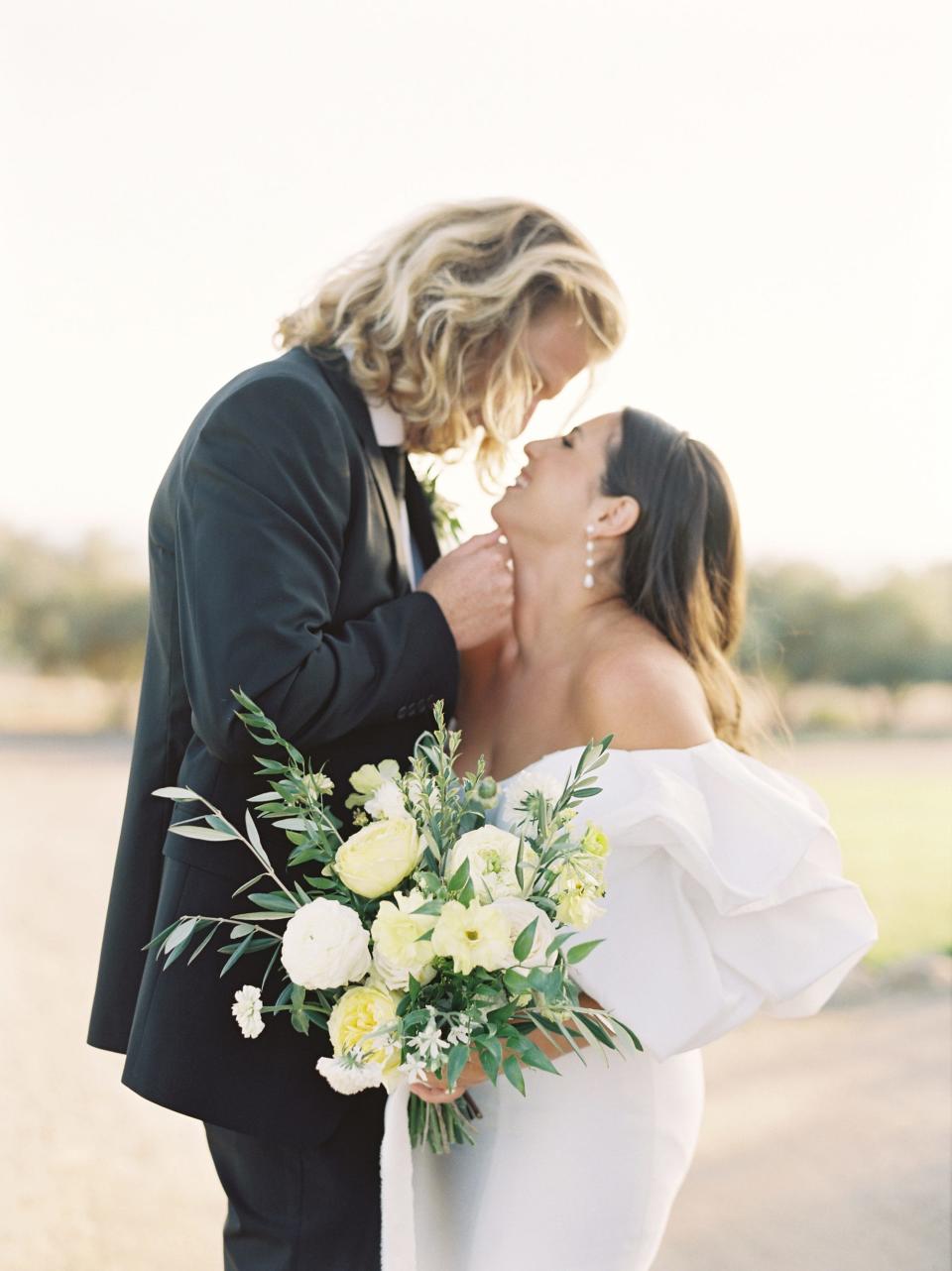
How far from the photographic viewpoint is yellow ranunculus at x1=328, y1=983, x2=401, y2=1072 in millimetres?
1532

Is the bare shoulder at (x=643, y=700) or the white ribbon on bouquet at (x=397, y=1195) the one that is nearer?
the white ribbon on bouquet at (x=397, y=1195)

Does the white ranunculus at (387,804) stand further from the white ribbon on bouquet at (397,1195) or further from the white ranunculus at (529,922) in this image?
the white ribbon on bouquet at (397,1195)

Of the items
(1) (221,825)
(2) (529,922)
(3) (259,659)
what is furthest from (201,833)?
(2) (529,922)

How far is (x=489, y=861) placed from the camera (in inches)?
60.6

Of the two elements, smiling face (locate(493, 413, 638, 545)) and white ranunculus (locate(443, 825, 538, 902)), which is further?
smiling face (locate(493, 413, 638, 545))

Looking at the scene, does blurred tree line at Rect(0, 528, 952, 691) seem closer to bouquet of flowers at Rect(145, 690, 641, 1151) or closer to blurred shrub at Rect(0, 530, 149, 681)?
blurred shrub at Rect(0, 530, 149, 681)

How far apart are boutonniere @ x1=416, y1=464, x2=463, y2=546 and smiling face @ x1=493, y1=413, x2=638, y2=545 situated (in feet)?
0.58

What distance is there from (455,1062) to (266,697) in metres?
0.62

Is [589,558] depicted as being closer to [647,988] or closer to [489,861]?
[647,988]

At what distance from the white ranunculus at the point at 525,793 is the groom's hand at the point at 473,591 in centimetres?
36

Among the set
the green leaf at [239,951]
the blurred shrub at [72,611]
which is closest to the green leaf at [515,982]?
the green leaf at [239,951]

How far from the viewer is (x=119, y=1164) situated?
443 centimetres

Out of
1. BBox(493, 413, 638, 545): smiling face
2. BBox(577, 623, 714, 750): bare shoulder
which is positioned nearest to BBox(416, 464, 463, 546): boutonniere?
BBox(493, 413, 638, 545): smiling face

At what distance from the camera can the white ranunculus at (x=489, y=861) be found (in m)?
1.53
